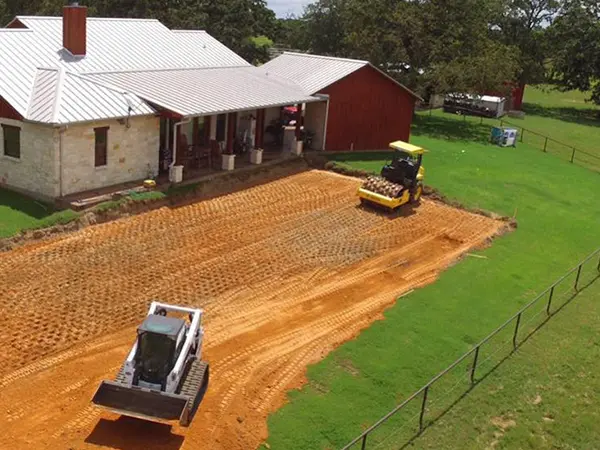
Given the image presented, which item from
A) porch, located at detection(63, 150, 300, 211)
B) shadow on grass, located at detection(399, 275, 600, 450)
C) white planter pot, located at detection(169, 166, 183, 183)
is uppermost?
white planter pot, located at detection(169, 166, 183, 183)

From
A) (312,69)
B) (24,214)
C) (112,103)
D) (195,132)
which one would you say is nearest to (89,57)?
(195,132)

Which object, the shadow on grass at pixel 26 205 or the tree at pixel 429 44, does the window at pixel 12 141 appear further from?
the tree at pixel 429 44

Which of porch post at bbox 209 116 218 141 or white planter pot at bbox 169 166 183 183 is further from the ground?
porch post at bbox 209 116 218 141

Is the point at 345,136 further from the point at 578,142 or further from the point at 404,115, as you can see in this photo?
the point at 578,142

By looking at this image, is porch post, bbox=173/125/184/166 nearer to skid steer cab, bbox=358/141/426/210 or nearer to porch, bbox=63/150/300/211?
porch, bbox=63/150/300/211

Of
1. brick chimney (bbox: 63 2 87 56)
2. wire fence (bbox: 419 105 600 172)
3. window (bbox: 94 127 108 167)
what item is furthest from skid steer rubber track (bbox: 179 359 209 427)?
wire fence (bbox: 419 105 600 172)

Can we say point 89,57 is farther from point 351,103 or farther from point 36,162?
point 351,103
